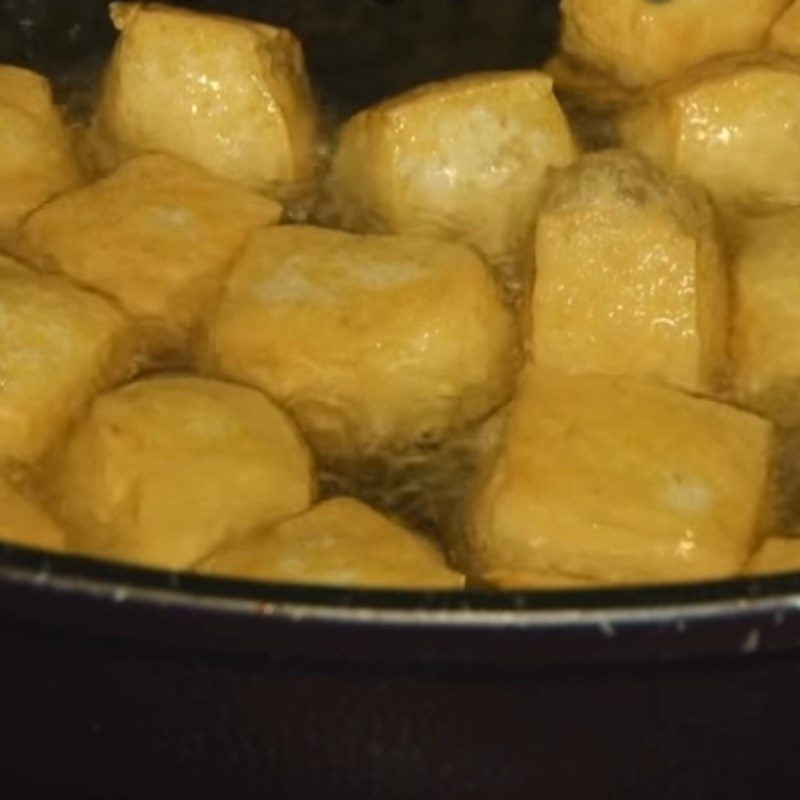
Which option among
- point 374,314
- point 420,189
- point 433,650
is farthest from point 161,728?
point 420,189

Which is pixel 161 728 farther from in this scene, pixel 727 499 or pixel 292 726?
pixel 727 499

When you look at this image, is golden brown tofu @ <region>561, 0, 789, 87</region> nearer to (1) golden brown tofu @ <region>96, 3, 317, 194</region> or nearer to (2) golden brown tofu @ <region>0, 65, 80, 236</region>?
(1) golden brown tofu @ <region>96, 3, 317, 194</region>

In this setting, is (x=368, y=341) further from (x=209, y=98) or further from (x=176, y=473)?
(x=209, y=98)

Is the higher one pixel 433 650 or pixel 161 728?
pixel 433 650

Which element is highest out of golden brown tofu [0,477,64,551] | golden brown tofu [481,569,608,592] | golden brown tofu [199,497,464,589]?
golden brown tofu [199,497,464,589]

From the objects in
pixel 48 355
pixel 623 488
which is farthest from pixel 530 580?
pixel 48 355

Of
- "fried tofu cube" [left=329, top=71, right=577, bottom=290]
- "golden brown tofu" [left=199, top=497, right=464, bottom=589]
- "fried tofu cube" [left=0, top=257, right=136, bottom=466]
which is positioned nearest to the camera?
"golden brown tofu" [left=199, top=497, right=464, bottom=589]

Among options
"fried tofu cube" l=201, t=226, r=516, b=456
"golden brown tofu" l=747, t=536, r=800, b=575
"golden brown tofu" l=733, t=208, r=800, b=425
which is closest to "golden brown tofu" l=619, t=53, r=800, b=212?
"golden brown tofu" l=733, t=208, r=800, b=425
